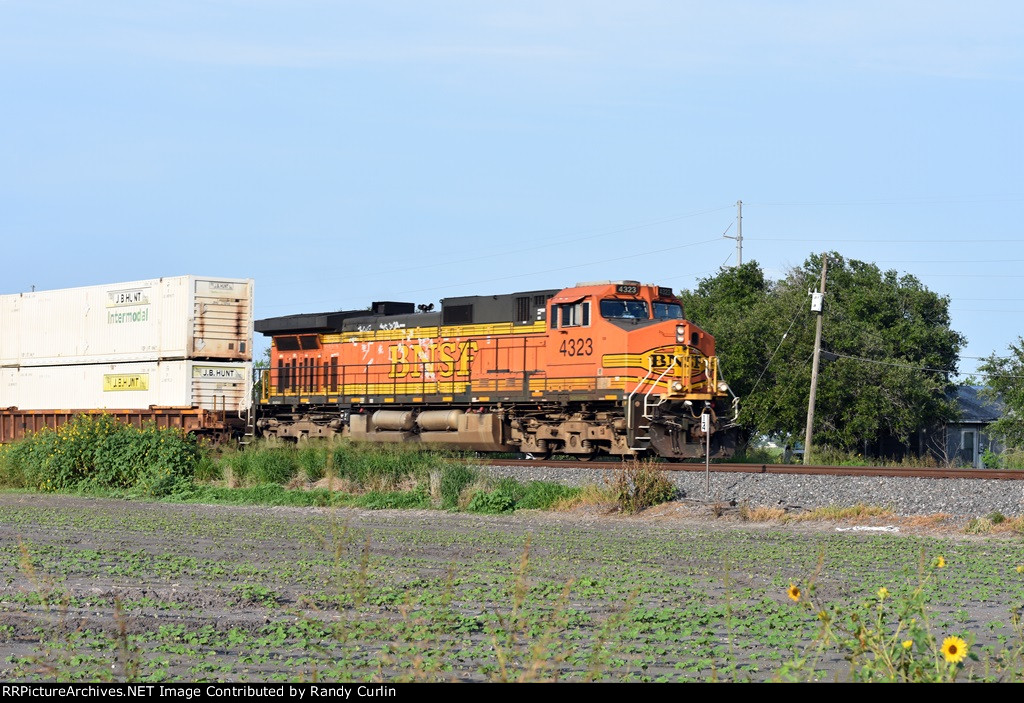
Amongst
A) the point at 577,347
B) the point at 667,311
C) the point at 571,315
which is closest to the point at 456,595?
the point at 577,347

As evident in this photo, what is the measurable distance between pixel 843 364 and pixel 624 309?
829 inches

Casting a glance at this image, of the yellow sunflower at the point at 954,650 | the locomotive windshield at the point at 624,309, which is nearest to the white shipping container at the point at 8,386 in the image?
the locomotive windshield at the point at 624,309

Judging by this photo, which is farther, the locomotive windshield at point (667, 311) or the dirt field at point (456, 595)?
the locomotive windshield at point (667, 311)

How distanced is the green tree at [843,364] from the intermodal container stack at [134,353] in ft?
65.3

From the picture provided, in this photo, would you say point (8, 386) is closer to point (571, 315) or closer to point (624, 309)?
point (571, 315)

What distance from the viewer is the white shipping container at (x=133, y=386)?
96.1 ft

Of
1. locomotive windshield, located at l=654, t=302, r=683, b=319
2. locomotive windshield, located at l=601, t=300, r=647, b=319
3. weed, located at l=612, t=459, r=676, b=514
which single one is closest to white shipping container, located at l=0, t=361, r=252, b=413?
locomotive windshield, located at l=601, t=300, r=647, b=319

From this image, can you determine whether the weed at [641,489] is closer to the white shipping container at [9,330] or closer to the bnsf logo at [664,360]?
the bnsf logo at [664,360]

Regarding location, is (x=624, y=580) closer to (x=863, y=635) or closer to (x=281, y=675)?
(x=281, y=675)

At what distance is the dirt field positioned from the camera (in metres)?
7.11

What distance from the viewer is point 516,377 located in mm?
26641

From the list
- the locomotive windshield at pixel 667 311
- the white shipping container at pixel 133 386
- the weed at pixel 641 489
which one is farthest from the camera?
the white shipping container at pixel 133 386

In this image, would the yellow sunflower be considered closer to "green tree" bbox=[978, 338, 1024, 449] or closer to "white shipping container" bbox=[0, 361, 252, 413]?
"white shipping container" bbox=[0, 361, 252, 413]

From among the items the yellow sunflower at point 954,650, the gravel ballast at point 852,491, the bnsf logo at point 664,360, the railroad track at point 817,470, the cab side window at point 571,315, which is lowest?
the gravel ballast at point 852,491
